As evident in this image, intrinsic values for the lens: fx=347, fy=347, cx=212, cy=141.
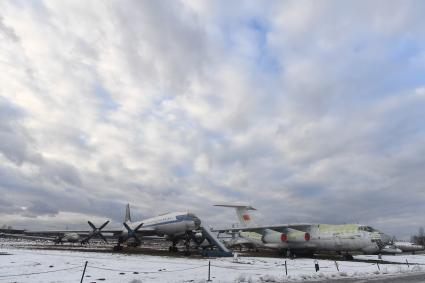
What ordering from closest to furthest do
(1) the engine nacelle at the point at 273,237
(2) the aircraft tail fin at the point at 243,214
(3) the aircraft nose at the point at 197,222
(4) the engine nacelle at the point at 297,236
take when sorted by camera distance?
(4) the engine nacelle at the point at 297,236 < (3) the aircraft nose at the point at 197,222 < (1) the engine nacelle at the point at 273,237 < (2) the aircraft tail fin at the point at 243,214

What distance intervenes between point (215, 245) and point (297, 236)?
9.76 meters

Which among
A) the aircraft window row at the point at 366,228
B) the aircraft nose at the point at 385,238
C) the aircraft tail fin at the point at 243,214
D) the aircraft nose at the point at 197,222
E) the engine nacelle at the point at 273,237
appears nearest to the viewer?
Answer: the aircraft nose at the point at 385,238

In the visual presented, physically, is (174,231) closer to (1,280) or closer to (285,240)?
(285,240)

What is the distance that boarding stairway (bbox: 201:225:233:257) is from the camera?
3688 cm

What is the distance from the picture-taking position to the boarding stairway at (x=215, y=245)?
36875mm

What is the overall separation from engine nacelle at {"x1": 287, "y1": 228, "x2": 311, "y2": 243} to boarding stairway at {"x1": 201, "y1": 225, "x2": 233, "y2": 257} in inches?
308

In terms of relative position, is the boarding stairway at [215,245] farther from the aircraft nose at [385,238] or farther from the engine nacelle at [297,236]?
the aircraft nose at [385,238]

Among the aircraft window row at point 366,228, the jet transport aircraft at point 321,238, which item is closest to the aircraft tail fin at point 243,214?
the jet transport aircraft at point 321,238

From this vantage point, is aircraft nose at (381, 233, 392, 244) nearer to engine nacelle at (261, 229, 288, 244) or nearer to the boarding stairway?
engine nacelle at (261, 229, 288, 244)

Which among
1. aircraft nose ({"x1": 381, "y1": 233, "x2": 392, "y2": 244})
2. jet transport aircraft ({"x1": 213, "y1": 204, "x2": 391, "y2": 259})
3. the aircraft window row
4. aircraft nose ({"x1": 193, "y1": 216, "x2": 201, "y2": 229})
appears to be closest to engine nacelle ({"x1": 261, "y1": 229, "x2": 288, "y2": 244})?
jet transport aircraft ({"x1": 213, "y1": 204, "x2": 391, "y2": 259})

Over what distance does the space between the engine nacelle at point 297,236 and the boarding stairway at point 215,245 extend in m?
7.82

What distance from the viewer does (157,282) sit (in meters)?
15.1

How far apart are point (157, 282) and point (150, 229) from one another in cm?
2850

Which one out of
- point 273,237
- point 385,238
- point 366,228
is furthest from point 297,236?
point 385,238
